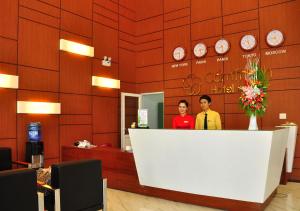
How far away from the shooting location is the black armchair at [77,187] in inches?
99.0

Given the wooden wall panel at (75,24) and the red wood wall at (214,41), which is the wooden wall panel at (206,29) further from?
the wooden wall panel at (75,24)

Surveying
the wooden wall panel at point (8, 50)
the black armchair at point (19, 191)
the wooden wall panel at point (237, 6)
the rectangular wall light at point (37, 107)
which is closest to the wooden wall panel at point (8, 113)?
the rectangular wall light at point (37, 107)

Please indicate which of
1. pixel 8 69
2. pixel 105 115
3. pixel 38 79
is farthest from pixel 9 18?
pixel 105 115

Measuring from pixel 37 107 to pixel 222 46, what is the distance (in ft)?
14.6

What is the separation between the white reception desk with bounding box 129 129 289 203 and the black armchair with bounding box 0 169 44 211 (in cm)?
229

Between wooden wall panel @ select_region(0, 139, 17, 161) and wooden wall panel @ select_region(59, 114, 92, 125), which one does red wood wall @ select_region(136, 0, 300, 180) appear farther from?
wooden wall panel @ select_region(0, 139, 17, 161)

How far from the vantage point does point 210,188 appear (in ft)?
13.0

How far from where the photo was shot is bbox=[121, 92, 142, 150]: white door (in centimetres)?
762

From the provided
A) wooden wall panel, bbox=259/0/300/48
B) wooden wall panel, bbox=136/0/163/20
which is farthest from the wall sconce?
wooden wall panel, bbox=259/0/300/48

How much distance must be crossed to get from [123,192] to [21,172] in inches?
117

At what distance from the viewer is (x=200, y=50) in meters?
7.08

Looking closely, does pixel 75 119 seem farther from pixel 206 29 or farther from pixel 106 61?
pixel 206 29

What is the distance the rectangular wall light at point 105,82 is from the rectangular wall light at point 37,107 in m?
1.26

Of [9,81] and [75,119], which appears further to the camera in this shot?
[75,119]
